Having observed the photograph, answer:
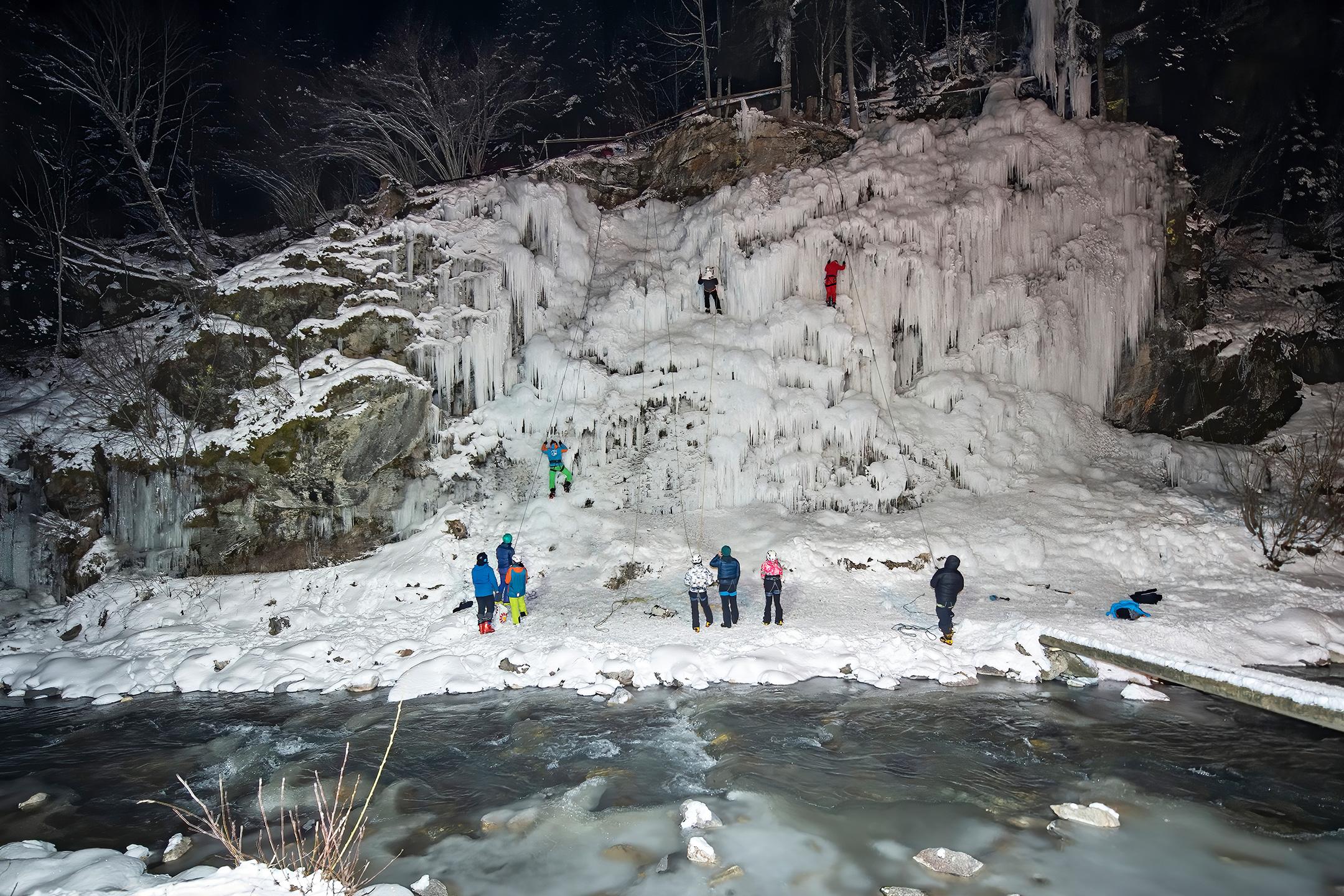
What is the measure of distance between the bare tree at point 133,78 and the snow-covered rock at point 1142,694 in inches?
815

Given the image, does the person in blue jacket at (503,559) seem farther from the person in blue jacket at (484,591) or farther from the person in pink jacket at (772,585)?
the person in pink jacket at (772,585)

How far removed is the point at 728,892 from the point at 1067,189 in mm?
18285

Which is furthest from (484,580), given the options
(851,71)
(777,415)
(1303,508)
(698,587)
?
(851,71)

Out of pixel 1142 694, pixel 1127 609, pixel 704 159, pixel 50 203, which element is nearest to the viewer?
pixel 1142 694

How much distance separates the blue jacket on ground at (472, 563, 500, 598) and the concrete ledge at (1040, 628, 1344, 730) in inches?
347

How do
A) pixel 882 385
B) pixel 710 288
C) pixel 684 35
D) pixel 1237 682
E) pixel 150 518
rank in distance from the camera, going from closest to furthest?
pixel 1237 682 < pixel 150 518 < pixel 882 385 < pixel 710 288 < pixel 684 35

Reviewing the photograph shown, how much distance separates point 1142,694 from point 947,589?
265 centimetres

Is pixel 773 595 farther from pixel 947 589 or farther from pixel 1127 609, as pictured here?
pixel 1127 609

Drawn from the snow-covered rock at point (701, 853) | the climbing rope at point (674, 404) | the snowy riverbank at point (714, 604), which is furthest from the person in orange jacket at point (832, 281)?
the snow-covered rock at point (701, 853)

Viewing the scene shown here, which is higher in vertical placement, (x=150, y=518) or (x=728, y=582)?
(x=150, y=518)

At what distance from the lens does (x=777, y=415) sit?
627 inches

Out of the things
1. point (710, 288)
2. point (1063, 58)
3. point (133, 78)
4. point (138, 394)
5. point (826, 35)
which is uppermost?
point (826, 35)

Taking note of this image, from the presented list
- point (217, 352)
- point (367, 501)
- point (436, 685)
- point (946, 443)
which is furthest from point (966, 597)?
point (217, 352)

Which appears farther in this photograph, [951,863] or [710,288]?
[710,288]
